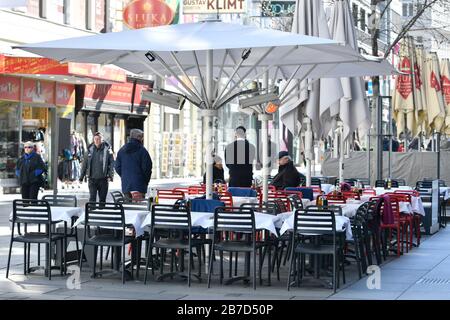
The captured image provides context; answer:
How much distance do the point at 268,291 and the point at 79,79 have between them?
78.8 ft

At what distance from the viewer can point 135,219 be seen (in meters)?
14.4

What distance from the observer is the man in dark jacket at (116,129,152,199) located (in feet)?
61.7

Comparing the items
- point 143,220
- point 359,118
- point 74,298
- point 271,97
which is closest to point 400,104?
point 359,118

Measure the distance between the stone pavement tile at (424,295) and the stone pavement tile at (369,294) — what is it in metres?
0.11

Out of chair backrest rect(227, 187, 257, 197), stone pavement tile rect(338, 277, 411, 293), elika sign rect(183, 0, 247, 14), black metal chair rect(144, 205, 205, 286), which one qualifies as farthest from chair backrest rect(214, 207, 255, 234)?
elika sign rect(183, 0, 247, 14)

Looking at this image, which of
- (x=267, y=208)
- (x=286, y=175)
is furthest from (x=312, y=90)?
(x=267, y=208)

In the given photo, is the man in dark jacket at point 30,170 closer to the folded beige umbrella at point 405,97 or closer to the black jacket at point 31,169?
the black jacket at point 31,169

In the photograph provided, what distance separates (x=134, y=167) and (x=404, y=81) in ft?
32.2

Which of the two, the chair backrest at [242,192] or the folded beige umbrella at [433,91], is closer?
the chair backrest at [242,192]

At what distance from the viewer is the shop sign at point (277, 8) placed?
35.8m

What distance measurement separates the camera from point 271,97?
53.5 ft

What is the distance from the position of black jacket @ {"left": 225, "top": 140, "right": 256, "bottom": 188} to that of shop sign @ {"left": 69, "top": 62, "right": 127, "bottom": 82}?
1371 centimetres

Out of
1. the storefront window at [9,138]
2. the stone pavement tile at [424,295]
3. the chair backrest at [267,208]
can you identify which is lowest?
the stone pavement tile at [424,295]

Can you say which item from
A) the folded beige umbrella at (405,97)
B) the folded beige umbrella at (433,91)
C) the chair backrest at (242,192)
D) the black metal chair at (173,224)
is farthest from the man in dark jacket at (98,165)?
the black metal chair at (173,224)
